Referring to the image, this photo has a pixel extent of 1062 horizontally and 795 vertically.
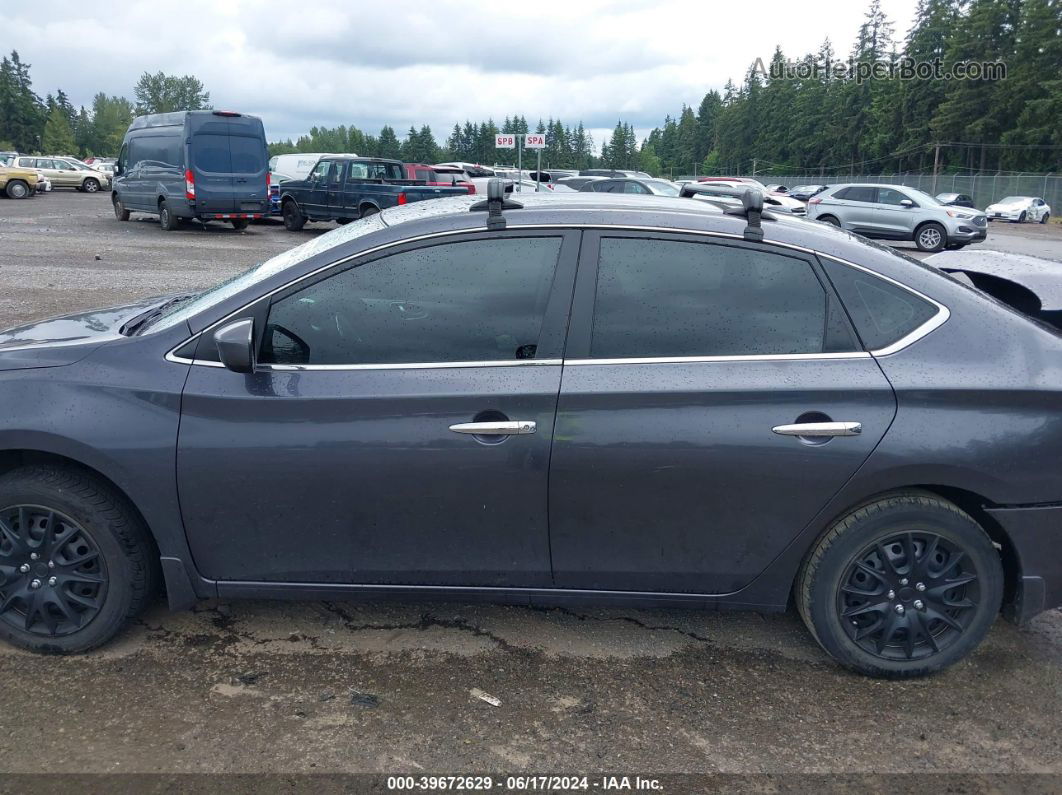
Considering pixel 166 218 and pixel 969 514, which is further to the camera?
pixel 166 218

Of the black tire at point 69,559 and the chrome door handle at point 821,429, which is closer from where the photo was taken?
the chrome door handle at point 821,429

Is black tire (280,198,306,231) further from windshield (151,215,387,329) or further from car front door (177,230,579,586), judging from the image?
car front door (177,230,579,586)

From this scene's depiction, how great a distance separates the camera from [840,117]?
92.6 m

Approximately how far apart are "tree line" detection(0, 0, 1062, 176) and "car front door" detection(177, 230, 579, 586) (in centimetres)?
6763

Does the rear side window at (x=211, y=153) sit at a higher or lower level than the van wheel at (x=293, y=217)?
higher

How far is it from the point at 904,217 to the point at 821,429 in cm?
2212

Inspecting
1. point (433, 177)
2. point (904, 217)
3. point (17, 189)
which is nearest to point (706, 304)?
point (433, 177)

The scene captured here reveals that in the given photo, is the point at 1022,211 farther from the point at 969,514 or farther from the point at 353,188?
the point at 969,514

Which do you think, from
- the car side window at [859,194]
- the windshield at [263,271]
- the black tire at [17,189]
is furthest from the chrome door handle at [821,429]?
the black tire at [17,189]

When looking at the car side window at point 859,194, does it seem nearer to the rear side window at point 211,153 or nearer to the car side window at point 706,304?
the rear side window at point 211,153

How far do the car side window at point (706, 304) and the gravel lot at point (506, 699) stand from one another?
3.91ft

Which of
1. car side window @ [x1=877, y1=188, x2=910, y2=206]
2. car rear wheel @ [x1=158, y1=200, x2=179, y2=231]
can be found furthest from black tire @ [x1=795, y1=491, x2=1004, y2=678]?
car side window @ [x1=877, y1=188, x2=910, y2=206]

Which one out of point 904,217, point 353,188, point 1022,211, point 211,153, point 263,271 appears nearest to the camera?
point 263,271

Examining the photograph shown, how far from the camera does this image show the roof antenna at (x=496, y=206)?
127 inches
